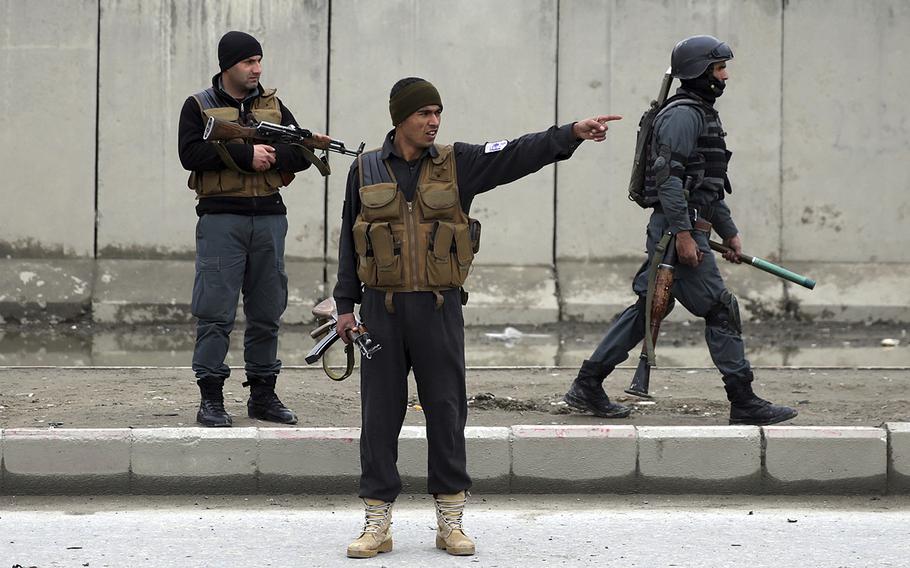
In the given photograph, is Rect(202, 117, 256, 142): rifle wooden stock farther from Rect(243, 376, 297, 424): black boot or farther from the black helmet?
the black helmet

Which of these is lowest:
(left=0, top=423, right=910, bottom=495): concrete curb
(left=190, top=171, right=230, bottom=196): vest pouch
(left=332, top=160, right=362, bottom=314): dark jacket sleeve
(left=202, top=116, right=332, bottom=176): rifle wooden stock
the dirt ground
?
(left=0, top=423, right=910, bottom=495): concrete curb

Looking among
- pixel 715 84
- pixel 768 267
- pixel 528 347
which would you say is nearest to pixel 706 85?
pixel 715 84

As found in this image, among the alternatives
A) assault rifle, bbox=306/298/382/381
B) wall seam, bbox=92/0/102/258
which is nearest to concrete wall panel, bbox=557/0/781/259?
wall seam, bbox=92/0/102/258

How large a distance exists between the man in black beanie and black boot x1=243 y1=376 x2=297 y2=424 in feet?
0.04

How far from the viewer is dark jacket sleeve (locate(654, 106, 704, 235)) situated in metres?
7.12

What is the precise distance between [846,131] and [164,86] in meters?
5.17

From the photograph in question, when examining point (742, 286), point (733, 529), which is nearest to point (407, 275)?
point (733, 529)

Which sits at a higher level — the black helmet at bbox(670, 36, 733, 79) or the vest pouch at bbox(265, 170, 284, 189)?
the black helmet at bbox(670, 36, 733, 79)

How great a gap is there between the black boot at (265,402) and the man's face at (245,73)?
52.3 inches

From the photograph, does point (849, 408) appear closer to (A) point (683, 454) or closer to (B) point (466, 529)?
(A) point (683, 454)

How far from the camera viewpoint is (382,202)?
17.5ft

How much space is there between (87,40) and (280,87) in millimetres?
1456

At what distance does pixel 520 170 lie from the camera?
546 cm

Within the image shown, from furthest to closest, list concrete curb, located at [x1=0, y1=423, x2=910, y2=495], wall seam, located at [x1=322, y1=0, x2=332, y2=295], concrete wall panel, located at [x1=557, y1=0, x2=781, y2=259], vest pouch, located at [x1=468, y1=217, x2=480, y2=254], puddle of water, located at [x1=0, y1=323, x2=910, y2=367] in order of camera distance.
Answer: concrete wall panel, located at [x1=557, y1=0, x2=781, y2=259]
wall seam, located at [x1=322, y1=0, x2=332, y2=295]
puddle of water, located at [x1=0, y1=323, x2=910, y2=367]
concrete curb, located at [x1=0, y1=423, x2=910, y2=495]
vest pouch, located at [x1=468, y1=217, x2=480, y2=254]
